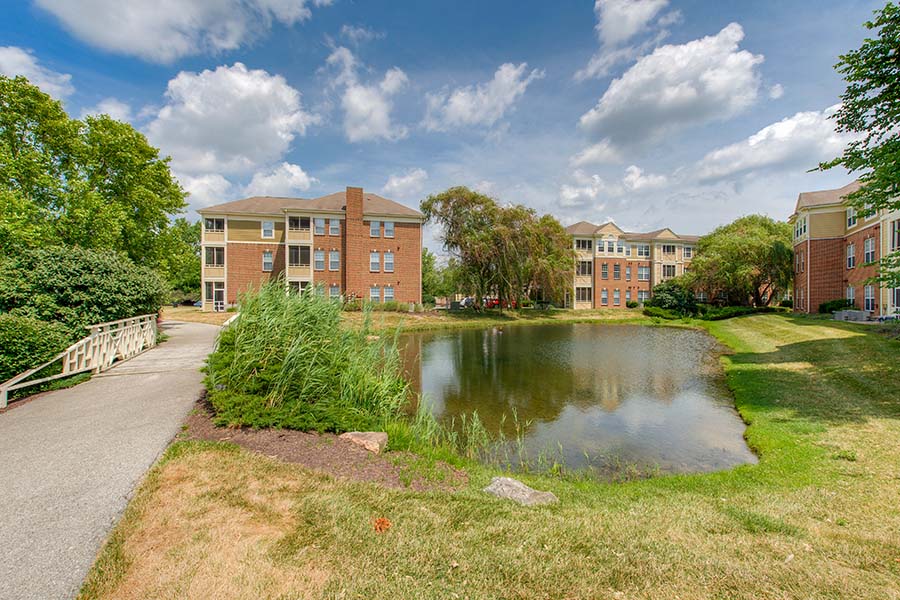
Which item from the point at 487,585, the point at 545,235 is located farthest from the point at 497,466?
the point at 545,235

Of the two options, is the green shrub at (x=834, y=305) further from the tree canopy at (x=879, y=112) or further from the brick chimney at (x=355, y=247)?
the brick chimney at (x=355, y=247)

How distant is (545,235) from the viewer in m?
36.9

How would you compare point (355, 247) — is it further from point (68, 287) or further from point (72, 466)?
point (72, 466)

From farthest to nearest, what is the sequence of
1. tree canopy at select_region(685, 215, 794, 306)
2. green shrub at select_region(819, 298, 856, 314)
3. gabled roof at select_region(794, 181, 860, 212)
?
tree canopy at select_region(685, 215, 794, 306), gabled roof at select_region(794, 181, 860, 212), green shrub at select_region(819, 298, 856, 314)

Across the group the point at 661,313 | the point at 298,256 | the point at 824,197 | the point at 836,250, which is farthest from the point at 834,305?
the point at 298,256

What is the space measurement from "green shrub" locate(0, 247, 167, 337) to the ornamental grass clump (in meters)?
7.08

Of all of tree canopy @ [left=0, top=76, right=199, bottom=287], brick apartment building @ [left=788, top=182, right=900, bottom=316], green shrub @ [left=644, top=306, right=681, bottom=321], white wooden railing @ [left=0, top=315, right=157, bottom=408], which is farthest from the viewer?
green shrub @ [left=644, top=306, right=681, bottom=321]

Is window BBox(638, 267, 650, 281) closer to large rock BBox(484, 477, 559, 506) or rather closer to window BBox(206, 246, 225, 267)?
window BBox(206, 246, 225, 267)

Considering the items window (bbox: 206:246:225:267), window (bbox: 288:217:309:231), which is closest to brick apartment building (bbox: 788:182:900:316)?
window (bbox: 288:217:309:231)

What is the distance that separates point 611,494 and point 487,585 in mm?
3017

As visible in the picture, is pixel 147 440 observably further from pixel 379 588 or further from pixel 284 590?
pixel 379 588

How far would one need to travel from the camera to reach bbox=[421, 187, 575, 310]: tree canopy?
1336 inches

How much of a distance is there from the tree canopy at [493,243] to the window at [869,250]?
19.8 m

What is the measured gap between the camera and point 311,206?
34.2 m
